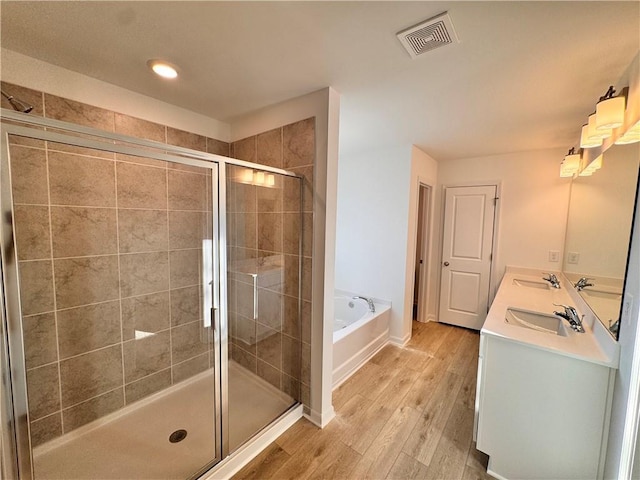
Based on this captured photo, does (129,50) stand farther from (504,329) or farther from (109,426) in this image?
(504,329)

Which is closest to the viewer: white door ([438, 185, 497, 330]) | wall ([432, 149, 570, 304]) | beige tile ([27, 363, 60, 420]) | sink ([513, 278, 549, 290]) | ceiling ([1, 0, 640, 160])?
ceiling ([1, 0, 640, 160])

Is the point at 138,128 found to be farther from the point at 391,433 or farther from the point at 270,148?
the point at 391,433

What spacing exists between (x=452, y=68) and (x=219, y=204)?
1.61 m

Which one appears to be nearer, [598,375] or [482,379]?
[598,375]

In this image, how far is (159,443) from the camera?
67.2 inches

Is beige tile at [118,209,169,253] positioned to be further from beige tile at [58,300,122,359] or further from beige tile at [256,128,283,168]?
beige tile at [256,128,283,168]

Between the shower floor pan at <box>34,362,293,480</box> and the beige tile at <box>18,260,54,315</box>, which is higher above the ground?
the beige tile at <box>18,260,54,315</box>

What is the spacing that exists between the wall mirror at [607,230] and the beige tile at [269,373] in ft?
7.03

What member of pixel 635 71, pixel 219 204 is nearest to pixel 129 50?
pixel 219 204

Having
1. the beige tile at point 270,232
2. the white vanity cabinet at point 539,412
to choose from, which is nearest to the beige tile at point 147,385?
the beige tile at point 270,232

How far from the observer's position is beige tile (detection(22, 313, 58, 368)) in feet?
4.88

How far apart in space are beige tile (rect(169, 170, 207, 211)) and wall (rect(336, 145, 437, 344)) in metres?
1.95

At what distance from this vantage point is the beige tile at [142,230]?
6.07ft

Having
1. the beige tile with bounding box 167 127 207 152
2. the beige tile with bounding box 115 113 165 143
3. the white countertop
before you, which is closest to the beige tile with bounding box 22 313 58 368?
the beige tile with bounding box 115 113 165 143
